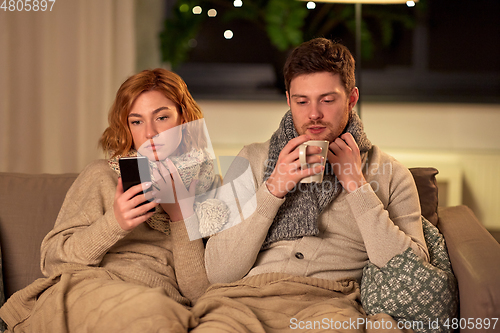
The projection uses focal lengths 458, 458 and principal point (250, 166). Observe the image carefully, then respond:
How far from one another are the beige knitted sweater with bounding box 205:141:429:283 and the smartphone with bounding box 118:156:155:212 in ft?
1.04

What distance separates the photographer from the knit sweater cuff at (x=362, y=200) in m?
1.32

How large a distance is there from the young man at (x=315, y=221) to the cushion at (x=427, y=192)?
8.4 inches

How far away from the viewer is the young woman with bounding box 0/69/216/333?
4.09 feet

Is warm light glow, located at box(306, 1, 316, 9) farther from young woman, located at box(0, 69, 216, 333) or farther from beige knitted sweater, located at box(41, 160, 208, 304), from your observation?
beige knitted sweater, located at box(41, 160, 208, 304)

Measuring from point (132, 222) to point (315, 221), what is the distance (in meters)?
0.54

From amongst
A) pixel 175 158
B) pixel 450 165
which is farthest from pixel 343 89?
pixel 450 165

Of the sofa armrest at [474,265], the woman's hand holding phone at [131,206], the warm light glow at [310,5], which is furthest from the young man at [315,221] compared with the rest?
the warm light glow at [310,5]

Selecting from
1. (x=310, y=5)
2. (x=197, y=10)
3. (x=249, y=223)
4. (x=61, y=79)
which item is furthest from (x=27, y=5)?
(x=249, y=223)

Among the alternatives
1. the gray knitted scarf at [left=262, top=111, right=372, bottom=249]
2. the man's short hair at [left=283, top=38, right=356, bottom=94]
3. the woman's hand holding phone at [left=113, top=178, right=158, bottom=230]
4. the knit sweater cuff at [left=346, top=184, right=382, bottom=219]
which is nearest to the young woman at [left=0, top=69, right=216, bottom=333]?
the woman's hand holding phone at [left=113, top=178, right=158, bottom=230]

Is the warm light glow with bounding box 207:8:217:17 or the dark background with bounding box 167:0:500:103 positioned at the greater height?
the warm light glow with bounding box 207:8:217:17

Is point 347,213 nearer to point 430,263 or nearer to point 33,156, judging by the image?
point 430,263

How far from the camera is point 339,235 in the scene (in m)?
1.45

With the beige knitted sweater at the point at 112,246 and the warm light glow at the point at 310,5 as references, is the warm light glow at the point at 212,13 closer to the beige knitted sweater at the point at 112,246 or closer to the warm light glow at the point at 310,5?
the warm light glow at the point at 310,5

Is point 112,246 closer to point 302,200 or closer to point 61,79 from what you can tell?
point 302,200
